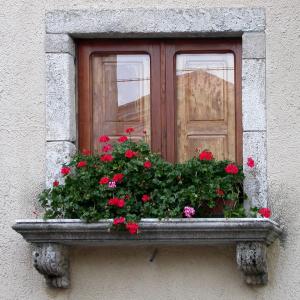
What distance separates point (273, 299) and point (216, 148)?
44.2 inches

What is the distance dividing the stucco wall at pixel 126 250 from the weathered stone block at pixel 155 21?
6cm

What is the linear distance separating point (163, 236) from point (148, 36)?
1468 mm

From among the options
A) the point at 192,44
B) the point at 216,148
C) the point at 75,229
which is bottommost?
the point at 75,229

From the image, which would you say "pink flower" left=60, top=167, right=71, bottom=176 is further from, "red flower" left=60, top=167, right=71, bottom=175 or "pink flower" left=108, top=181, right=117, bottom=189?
"pink flower" left=108, top=181, right=117, bottom=189

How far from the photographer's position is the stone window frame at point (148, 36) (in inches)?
280

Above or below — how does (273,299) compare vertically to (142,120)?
below

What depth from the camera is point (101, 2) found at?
7305 millimetres

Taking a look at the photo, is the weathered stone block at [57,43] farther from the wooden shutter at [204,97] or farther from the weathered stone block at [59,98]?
the wooden shutter at [204,97]

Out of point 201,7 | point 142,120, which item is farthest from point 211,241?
point 201,7

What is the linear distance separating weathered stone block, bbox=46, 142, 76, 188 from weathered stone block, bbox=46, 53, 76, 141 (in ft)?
0.16

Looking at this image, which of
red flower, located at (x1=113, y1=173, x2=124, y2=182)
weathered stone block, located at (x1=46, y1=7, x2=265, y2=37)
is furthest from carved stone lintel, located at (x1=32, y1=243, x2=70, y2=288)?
weathered stone block, located at (x1=46, y1=7, x2=265, y2=37)

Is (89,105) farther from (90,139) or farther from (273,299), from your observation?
(273,299)

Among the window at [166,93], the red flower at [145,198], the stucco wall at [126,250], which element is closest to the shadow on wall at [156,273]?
the stucco wall at [126,250]

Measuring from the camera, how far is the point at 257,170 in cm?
708
